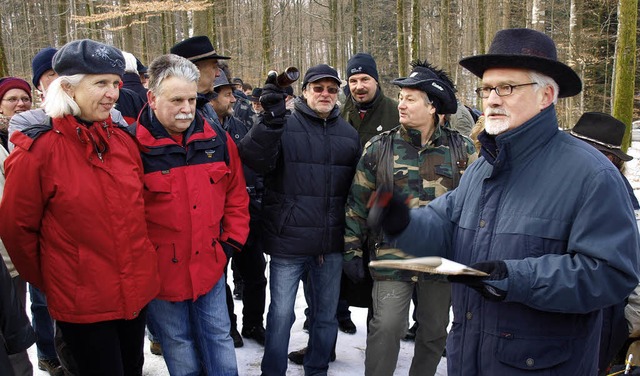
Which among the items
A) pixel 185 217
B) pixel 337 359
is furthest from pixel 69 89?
pixel 337 359

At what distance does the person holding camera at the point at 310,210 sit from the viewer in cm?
349

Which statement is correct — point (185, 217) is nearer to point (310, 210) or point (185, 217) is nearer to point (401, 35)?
point (310, 210)

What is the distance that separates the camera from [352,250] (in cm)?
353

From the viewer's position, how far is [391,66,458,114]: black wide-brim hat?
138 inches

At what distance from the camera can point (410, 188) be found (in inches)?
136

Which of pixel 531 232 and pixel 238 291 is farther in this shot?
pixel 238 291

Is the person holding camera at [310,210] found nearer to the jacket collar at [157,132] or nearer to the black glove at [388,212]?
the jacket collar at [157,132]

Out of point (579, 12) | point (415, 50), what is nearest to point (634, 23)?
point (415, 50)

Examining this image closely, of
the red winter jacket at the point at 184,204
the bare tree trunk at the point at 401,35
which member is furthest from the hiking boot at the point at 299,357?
the bare tree trunk at the point at 401,35

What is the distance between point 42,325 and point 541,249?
11.9 feet

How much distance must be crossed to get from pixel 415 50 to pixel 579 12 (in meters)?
7.51

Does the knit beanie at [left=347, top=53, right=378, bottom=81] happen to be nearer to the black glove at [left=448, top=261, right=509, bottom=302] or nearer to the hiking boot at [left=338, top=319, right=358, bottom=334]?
the hiking boot at [left=338, top=319, right=358, bottom=334]

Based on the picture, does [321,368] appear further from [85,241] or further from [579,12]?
[579,12]

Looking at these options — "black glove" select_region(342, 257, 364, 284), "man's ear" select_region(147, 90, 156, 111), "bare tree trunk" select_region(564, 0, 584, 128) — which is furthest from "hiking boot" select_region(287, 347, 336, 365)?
"bare tree trunk" select_region(564, 0, 584, 128)
